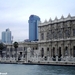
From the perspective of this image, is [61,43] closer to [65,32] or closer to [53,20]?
[65,32]

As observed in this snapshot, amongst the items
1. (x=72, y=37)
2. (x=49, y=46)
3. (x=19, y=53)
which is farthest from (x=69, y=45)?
(x=19, y=53)

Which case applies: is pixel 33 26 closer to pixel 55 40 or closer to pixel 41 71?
pixel 55 40

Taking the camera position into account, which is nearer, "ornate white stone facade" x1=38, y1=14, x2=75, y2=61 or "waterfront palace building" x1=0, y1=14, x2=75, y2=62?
"waterfront palace building" x1=0, y1=14, x2=75, y2=62

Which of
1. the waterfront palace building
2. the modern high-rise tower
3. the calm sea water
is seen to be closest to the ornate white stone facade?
the waterfront palace building

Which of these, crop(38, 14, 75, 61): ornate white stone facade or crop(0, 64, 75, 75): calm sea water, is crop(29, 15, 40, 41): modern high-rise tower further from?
crop(0, 64, 75, 75): calm sea water

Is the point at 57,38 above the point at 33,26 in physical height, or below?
below

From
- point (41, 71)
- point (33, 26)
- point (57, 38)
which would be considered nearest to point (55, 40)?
point (57, 38)

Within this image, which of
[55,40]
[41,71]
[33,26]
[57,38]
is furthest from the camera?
[33,26]

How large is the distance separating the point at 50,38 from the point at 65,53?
6.84 meters

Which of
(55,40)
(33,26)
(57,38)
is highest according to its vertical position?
(33,26)

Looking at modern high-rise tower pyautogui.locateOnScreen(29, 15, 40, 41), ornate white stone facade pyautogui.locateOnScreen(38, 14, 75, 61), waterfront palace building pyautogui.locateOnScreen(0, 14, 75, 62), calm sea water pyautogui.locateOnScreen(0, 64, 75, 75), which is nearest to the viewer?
calm sea water pyautogui.locateOnScreen(0, 64, 75, 75)

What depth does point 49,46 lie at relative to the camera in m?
67.1

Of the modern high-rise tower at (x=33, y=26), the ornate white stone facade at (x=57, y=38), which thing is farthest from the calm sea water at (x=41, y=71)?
the modern high-rise tower at (x=33, y=26)

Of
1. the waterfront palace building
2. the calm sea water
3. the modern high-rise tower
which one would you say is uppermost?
the modern high-rise tower
